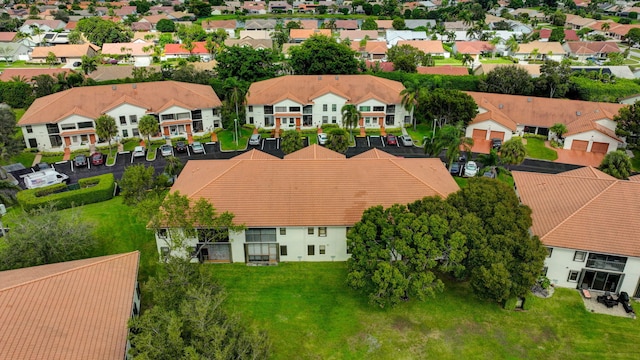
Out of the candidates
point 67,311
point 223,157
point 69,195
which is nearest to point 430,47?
point 223,157

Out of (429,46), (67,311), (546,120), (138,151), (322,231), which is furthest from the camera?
(429,46)

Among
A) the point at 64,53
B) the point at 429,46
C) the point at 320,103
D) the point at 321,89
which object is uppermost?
the point at 321,89

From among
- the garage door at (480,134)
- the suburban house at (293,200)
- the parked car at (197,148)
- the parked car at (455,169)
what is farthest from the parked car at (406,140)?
the parked car at (197,148)

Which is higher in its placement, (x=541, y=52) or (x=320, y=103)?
(x=320, y=103)

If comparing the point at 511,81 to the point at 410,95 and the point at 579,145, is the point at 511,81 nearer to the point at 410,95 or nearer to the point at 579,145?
the point at 579,145

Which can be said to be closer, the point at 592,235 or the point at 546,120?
the point at 592,235

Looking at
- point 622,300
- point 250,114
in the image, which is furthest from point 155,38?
point 622,300
